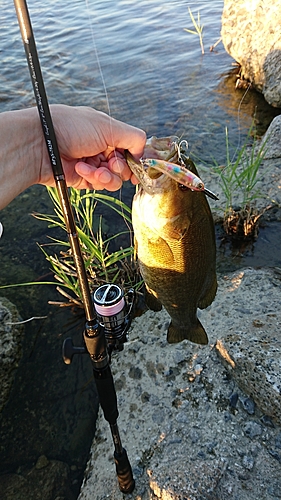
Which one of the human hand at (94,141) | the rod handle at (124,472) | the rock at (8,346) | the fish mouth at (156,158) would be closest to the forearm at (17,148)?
the human hand at (94,141)

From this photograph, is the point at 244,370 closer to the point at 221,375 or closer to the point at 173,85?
the point at 221,375

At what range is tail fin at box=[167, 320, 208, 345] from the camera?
2.46 meters

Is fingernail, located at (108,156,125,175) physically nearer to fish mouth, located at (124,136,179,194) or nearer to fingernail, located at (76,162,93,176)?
fingernail, located at (76,162,93,176)

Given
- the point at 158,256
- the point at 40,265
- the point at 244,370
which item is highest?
the point at 158,256

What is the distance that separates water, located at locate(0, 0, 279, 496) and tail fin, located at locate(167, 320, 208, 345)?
117 centimetres

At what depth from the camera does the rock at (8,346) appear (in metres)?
3.36

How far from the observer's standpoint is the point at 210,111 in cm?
734

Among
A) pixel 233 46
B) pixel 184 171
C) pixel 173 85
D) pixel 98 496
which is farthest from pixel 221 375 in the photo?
pixel 233 46

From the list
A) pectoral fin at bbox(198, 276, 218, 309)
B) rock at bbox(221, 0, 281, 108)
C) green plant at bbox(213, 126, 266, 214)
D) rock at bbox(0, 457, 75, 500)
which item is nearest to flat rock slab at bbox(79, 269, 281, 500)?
rock at bbox(0, 457, 75, 500)

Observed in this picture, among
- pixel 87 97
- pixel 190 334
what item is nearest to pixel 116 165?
pixel 190 334

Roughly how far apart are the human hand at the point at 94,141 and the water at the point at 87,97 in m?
0.41

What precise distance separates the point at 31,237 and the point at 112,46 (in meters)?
7.22

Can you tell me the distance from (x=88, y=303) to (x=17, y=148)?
0.86 m

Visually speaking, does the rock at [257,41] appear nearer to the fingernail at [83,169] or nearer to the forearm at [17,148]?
the fingernail at [83,169]
